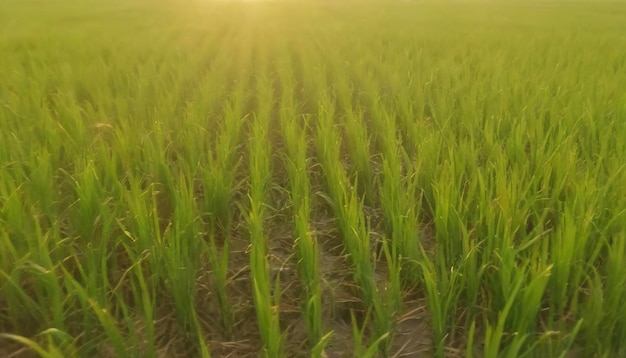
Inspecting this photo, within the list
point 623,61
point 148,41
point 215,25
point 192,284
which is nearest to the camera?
point 192,284

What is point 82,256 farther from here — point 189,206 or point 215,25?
point 215,25

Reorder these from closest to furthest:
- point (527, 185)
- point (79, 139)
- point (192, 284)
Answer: point (192, 284), point (527, 185), point (79, 139)

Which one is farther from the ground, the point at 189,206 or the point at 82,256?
the point at 189,206

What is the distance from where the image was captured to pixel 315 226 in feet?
5.05

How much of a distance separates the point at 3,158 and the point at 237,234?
75cm

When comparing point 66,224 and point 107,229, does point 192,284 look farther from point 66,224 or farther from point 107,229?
point 66,224

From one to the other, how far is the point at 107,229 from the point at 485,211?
2.95 feet

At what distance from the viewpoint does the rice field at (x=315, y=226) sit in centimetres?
103

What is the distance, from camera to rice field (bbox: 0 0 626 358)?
1.03 metres

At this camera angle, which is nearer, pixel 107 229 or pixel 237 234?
pixel 107 229

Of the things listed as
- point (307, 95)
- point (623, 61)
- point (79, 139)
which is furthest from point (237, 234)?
point (623, 61)

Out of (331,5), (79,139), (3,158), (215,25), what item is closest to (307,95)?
(79,139)

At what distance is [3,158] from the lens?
1578mm

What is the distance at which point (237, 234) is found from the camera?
5.08 ft
